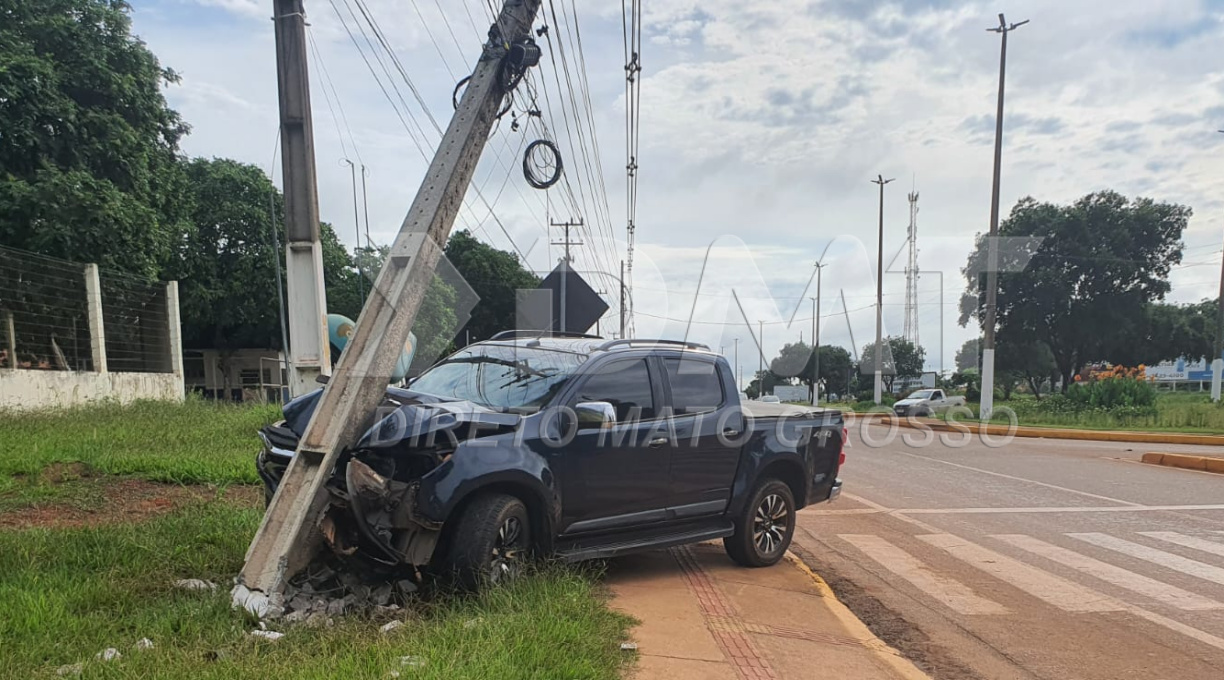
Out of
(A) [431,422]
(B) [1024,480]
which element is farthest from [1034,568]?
(B) [1024,480]

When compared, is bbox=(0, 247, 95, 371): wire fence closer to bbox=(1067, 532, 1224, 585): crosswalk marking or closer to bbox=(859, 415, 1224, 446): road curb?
bbox=(1067, 532, 1224, 585): crosswalk marking

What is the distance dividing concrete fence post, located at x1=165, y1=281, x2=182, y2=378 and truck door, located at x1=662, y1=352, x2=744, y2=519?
43.3 feet

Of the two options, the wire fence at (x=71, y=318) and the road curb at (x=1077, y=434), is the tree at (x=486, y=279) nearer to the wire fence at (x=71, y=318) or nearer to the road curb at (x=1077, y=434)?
the road curb at (x=1077, y=434)

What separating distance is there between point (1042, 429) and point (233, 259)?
28.8 m

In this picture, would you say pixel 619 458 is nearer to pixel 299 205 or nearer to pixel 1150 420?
pixel 299 205

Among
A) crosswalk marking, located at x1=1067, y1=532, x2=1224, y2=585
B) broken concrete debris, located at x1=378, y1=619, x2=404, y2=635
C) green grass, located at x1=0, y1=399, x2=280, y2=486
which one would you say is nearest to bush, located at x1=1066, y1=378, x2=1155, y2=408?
crosswalk marking, located at x1=1067, y1=532, x2=1224, y2=585

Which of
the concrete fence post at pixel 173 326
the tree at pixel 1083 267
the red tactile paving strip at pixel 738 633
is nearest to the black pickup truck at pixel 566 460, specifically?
the red tactile paving strip at pixel 738 633

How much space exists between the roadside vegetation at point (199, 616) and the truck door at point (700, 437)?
0.97 metres

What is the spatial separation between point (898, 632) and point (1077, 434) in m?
17.8

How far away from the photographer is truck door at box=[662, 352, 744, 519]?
215 inches

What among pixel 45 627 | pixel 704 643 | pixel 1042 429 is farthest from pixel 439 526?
pixel 1042 429

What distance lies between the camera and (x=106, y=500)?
21.7ft

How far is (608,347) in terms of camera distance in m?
5.58

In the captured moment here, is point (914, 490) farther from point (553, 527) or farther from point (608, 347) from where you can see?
point (553, 527)
